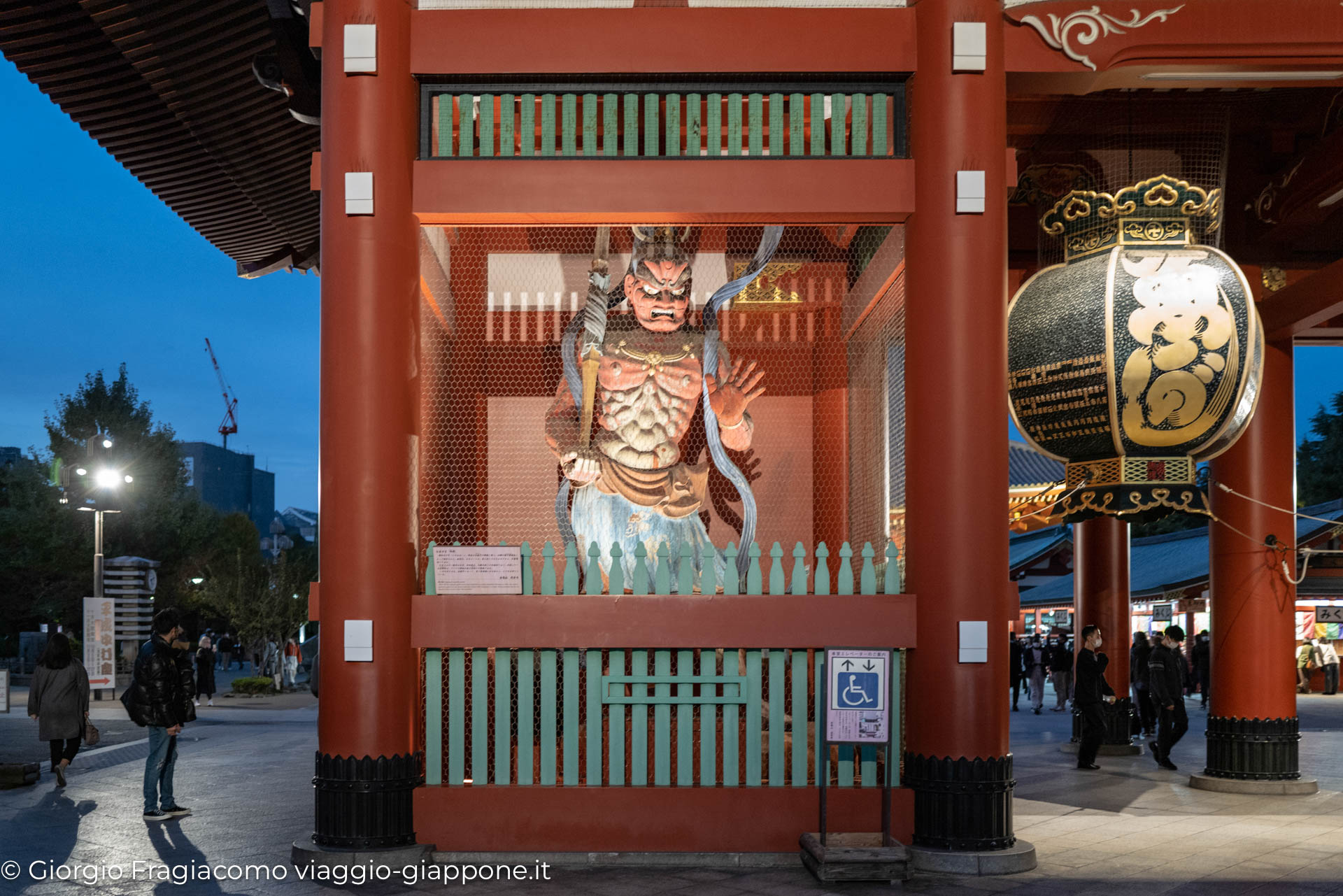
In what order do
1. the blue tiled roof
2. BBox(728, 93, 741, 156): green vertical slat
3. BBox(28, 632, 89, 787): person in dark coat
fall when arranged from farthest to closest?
the blue tiled roof, BBox(28, 632, 89, 787): person in dark coat, BBox(728, 93, 741, 156): green vertical slat

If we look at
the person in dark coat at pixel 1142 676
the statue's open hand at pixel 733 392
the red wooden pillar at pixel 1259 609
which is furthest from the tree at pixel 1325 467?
the statue's open hand at pixel 733 392

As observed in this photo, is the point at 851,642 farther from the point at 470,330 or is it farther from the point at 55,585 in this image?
the point at 55,585

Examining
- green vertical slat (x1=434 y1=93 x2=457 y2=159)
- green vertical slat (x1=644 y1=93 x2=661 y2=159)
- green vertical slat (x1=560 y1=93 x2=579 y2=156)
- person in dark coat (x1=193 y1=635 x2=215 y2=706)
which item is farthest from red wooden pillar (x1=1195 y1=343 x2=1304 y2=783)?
person in dark coat (x1=193 y1=635 x2=215 y2=706)

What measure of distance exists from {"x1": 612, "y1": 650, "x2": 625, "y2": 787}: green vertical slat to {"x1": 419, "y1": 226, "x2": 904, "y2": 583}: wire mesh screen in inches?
75.6

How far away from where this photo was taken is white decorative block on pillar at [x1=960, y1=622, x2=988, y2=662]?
716 centimetres

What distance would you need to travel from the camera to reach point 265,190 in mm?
10945

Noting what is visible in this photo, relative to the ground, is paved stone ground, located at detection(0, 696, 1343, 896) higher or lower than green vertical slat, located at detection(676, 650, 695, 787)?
lower

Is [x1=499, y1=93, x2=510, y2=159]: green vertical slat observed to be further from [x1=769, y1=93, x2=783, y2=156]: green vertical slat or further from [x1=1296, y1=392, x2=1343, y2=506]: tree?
[x1=1296, y1=392, x2=1343, y2=506]: tree

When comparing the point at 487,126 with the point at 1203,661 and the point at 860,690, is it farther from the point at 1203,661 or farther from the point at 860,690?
the point at 1203,661

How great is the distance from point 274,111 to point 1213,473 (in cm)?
909

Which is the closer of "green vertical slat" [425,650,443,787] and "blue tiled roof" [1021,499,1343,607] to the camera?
"green vertical slat" [425,650,443,787]

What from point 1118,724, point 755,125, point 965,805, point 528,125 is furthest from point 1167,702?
point 528,125

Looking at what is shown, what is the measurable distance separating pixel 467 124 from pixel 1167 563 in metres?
23.9

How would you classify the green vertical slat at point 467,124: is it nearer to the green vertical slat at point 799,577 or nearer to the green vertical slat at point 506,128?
the green vertical slat at point 506,128
